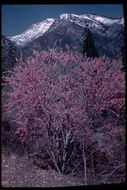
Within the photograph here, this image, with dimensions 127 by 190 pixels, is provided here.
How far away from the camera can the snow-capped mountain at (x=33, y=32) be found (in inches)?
387

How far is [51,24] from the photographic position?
9836mm

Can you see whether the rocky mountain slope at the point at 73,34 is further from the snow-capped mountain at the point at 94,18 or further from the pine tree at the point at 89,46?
the pine tree at the point at 89,46

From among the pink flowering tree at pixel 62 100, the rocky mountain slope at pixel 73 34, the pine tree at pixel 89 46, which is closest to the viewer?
the pink flowering tree at pixel 62 100

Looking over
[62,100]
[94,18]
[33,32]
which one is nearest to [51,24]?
[33,32]

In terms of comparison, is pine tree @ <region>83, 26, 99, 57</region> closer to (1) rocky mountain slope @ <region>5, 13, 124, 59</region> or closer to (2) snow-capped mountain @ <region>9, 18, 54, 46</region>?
(1) rocky mountain slope @ <region>5, 13, 124, 59</region>

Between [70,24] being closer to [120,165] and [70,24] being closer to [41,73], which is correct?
[41,73]

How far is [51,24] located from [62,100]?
185 centimetres

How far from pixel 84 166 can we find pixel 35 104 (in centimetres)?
200

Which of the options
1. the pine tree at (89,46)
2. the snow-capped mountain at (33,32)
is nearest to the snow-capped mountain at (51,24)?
the snow-capped mountain at (33,32)

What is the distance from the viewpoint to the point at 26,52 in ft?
33.6

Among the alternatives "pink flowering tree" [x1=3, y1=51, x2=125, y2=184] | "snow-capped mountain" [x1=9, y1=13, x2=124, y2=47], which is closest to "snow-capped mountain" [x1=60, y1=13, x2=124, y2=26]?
"snow-capped mountain" [x1=9, y1=13, x2=124, y2=47]

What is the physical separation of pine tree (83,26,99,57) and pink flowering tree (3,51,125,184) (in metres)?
0.28

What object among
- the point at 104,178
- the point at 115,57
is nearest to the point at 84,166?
the point at 104,178

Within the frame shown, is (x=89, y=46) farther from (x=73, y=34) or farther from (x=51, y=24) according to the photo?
(x=51, y=24)
